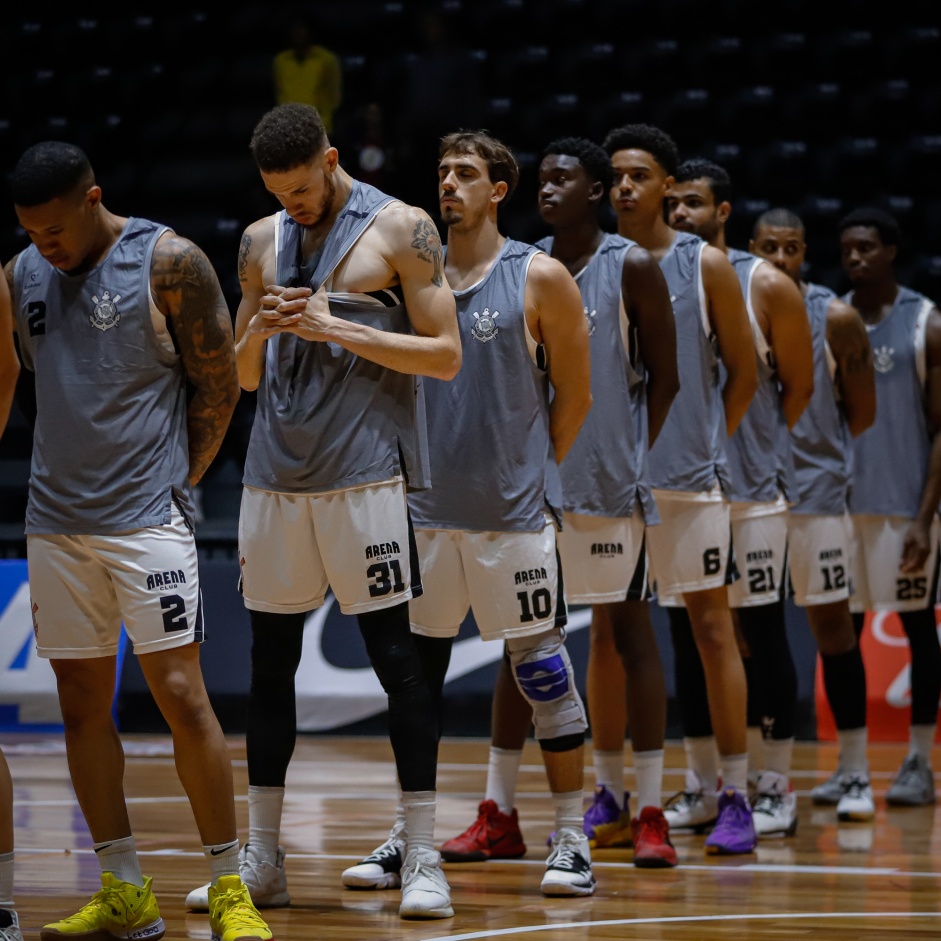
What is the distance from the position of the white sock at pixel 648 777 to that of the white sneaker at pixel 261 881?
Answer: 1.28 meters

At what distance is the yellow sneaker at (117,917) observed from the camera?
3.83 m

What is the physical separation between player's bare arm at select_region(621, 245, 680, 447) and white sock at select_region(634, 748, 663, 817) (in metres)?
1.12

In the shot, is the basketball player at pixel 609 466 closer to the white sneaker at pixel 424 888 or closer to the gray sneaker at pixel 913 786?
the white sneaker at pixel 424 888

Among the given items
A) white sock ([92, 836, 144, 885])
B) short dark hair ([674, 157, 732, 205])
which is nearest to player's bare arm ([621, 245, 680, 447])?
short dark hair ([674, 157, 732, 205])

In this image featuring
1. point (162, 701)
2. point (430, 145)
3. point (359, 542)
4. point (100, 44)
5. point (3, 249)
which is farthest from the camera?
point (100, 44)

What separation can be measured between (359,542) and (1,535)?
232 inches

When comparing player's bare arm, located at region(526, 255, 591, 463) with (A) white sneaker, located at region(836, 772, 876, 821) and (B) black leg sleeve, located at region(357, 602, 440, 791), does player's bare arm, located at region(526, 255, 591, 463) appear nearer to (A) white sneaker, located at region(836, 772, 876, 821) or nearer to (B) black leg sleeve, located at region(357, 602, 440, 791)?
(B) black leg sleeve, located at region(357, 602, 440, 791)

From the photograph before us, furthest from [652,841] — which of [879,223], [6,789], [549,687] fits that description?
[879,223]

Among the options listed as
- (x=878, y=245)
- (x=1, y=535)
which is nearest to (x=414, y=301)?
(x=878, y=245)

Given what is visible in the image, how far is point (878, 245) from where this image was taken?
22.6 ft

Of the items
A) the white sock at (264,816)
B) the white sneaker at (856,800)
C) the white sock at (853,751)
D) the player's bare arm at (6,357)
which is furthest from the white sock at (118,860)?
the white sock at (853,751)

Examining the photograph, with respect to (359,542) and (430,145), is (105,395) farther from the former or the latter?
(430,145)

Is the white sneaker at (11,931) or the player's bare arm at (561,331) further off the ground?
the player's bare arm at (561,331)

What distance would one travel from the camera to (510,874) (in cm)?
488
